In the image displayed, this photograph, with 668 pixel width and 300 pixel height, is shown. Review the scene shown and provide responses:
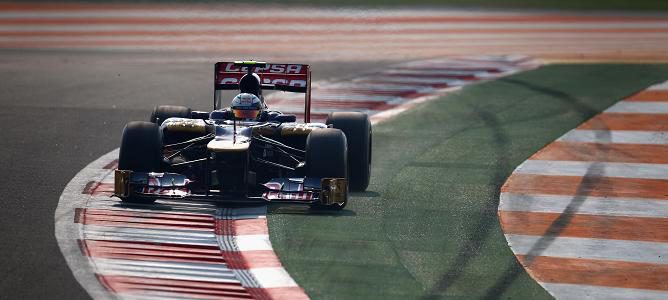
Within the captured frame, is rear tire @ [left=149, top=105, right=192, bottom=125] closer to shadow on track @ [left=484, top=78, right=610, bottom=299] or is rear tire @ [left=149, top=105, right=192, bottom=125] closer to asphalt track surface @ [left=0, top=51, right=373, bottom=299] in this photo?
asphalt track surface @ [left=0, top=51, right=373, bottom=299]

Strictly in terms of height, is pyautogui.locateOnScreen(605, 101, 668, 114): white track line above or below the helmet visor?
below

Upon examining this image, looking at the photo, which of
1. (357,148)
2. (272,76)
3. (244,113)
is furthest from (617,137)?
(244,113)

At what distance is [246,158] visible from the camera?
45.1 feet

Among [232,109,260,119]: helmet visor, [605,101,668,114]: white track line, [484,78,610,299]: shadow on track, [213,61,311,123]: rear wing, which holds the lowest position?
[484,78,610,299]: shadow on track

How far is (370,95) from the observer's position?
23266 millimetres

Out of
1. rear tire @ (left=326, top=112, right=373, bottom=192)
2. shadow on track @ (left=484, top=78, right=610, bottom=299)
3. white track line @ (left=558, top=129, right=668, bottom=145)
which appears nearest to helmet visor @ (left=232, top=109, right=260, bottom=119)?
rear tire @ (left=326, top=112, right=373, bottom=192)

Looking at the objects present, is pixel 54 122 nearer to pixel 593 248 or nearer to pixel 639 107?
pixel 639 107

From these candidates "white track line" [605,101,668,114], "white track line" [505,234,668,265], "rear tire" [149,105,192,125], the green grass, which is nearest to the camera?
the green grass

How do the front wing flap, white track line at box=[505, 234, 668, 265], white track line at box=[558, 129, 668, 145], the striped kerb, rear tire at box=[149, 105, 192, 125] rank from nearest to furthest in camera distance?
1. the striped kerb
2. white track line at box=[505, 234, 668, 265]
3. the front wing flap
4. rear tire at box=[149, 105, 192, 125]
5. white track line at box=[558, 129, 668, 145]

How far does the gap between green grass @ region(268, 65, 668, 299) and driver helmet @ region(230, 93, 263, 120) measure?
1.67 m

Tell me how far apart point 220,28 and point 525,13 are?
28.9 feet

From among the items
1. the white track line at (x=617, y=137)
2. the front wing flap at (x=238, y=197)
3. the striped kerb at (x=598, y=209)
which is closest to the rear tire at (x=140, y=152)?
the front wing flap at (x=238, y=197)

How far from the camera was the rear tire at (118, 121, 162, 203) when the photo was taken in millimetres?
14055

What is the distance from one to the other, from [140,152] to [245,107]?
1.70 meters
